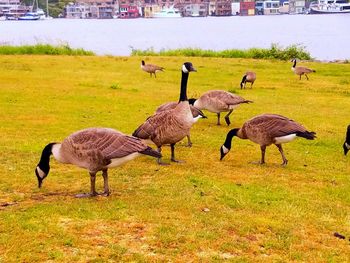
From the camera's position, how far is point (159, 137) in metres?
10.8

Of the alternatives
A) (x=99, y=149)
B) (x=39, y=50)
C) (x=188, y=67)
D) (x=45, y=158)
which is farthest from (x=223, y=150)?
(x=39, y=50)

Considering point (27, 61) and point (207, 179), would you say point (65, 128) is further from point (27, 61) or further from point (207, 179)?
point (27, 61)

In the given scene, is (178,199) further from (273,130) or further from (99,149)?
(273,130)

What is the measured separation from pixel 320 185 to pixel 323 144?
166 inches

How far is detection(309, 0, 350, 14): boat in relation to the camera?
161 metres

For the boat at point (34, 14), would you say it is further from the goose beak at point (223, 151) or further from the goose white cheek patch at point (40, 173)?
the goose white cheek patch at point (40, 173)

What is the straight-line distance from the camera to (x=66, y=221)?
764 cm

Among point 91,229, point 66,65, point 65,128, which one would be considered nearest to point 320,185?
point 91,229

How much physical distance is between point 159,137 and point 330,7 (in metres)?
167

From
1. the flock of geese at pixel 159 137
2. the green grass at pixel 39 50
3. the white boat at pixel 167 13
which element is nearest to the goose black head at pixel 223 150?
the flock of geese at pixel 159 137

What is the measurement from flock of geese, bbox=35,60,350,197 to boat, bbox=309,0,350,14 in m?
158

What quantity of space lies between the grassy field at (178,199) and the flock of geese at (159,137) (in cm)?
58

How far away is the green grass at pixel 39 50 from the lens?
37.6m

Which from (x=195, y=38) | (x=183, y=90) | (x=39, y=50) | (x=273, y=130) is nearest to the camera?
(x=273, y=130)
